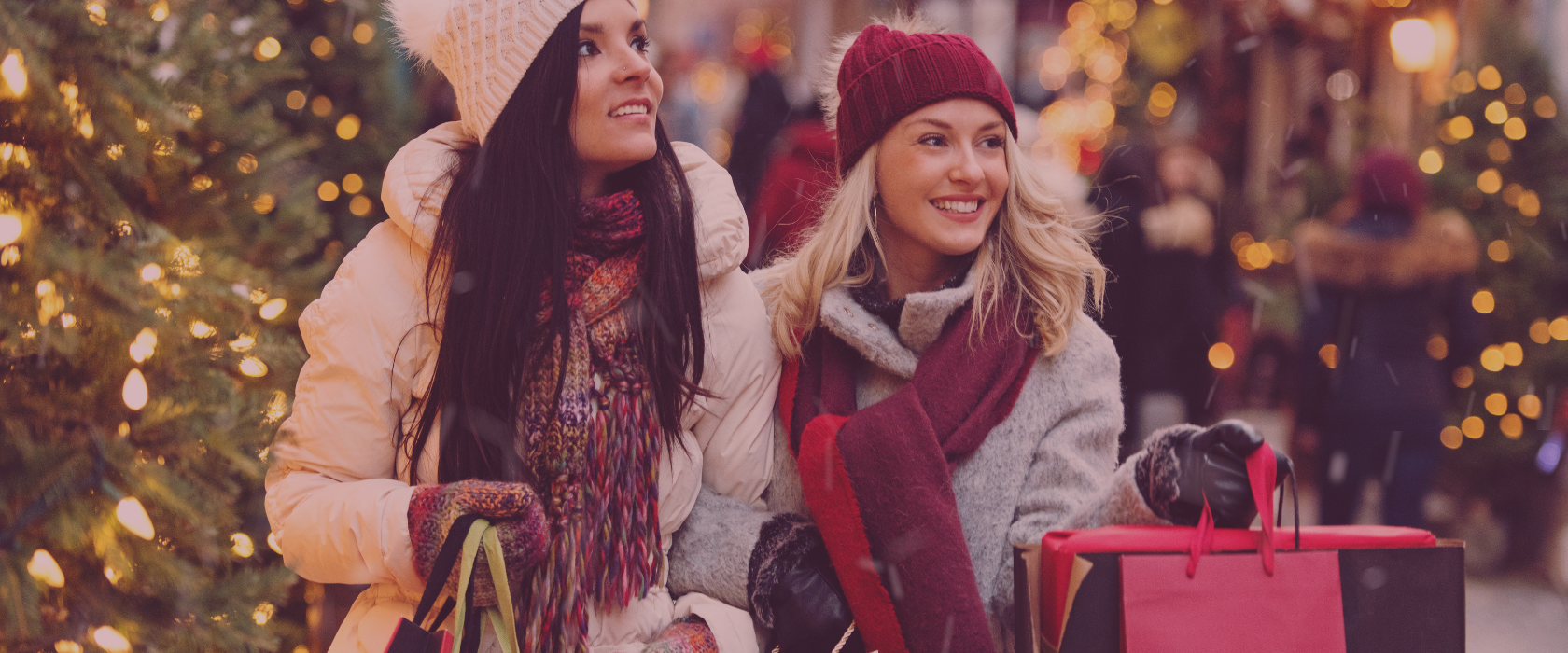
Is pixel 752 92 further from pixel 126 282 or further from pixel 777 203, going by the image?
pixel 126 282

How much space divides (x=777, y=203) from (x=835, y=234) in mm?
A: 2704

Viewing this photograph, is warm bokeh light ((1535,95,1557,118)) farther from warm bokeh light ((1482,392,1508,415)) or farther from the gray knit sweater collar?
the gray knit sweater collar

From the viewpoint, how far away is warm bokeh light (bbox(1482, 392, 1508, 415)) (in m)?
6.12

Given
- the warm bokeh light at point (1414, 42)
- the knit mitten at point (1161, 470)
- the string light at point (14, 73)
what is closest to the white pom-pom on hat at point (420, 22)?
the string light at point (14, 73)

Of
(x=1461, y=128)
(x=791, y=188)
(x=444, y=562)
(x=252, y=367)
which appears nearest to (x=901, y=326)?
(x=444, y=562)

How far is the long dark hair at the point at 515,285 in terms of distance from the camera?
2191mm

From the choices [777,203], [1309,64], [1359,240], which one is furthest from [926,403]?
[1309,64]

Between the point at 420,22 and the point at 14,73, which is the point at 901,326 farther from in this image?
the point at 14,73

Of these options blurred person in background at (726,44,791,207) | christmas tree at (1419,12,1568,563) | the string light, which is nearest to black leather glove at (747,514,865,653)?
the string light

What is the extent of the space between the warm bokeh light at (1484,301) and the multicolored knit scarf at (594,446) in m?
5.67

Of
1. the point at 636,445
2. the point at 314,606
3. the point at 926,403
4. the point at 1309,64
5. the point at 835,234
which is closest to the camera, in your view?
the point at 636,445

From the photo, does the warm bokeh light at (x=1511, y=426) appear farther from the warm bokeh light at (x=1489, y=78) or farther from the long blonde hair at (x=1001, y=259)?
the long blonde hair at (x=1001, y=259)

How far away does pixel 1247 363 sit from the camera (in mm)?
9914

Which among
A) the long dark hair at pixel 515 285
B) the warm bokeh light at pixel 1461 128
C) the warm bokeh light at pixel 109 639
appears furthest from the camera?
the warm bokeh light at pixel 1461 128
